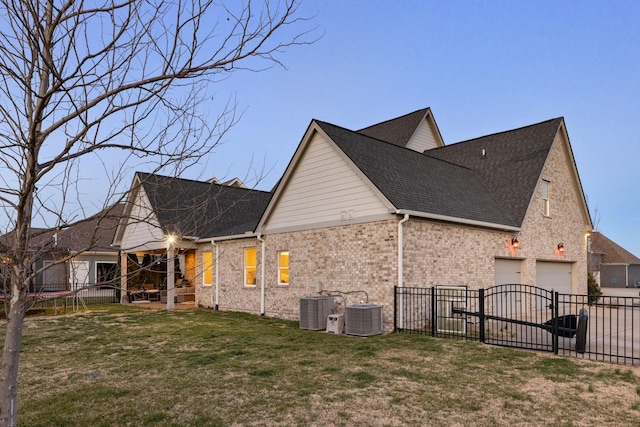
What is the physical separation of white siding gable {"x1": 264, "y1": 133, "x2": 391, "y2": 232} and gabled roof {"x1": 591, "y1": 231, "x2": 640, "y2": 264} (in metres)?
40.1

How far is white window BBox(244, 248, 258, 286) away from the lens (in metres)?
17.1

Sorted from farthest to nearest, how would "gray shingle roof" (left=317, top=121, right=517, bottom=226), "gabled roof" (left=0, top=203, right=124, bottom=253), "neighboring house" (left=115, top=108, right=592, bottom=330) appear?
1. "gray shingle roof" (left=317, top=121, right=517, bottom=226)
2. "neighboring house" (left=115, top=108, right=592, bottom=330)
3. "gabled roof" (left=0, top=203, right=124, bottom=253)

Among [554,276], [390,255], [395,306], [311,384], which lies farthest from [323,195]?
[554,276]

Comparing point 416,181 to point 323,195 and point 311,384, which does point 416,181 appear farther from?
point 311,384

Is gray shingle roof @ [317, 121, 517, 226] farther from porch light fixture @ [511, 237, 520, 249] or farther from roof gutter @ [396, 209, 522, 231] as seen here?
porch light fixture @ [511, 237, 520, 249]

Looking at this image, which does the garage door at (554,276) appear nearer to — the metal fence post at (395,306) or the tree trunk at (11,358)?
the metal fence post at (395,306)

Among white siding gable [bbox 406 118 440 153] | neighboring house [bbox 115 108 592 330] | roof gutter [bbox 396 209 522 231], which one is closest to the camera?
roof gutter [bbox 396 209 522 231]

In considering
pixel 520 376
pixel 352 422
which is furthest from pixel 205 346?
pixel 520 376

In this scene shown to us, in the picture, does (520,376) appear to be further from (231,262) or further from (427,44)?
(427,44)

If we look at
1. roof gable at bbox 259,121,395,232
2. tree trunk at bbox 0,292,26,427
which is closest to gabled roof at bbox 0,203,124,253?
tree trunk at bbox 0,292,26,427

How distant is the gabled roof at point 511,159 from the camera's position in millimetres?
16719

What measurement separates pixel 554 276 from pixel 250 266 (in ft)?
42.2

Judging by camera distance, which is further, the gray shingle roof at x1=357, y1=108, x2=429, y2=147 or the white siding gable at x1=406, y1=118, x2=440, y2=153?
the white siding gable at x1=406, y1=118, x2=440, y2=153

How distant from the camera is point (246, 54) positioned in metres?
3.66
